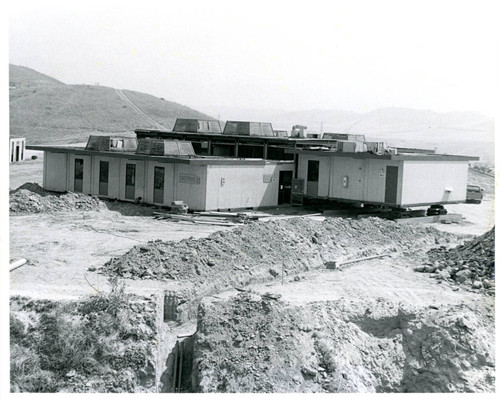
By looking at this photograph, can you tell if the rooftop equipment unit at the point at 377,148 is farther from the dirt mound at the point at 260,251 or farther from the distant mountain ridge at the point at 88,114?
the distant mountain ridge at the point at 88,114

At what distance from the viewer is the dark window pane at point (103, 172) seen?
38.1 m

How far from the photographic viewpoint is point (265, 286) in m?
22.7

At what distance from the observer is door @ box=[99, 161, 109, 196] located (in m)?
38.1

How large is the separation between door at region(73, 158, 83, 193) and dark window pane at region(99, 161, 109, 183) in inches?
58.5

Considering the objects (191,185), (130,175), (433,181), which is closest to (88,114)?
(130,175)

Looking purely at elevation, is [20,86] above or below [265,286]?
above

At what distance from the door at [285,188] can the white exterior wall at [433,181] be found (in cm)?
657

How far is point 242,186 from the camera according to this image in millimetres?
36219

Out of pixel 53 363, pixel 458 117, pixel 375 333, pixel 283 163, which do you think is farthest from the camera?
pixel 458 117

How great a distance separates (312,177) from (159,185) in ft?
26.6

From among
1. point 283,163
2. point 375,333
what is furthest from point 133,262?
point 283,163

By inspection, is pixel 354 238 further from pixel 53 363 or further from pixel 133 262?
pixel 53 363

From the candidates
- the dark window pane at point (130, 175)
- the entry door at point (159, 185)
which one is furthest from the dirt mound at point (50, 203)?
the entry door at point (159, 185)

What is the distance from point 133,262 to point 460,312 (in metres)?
9.38
